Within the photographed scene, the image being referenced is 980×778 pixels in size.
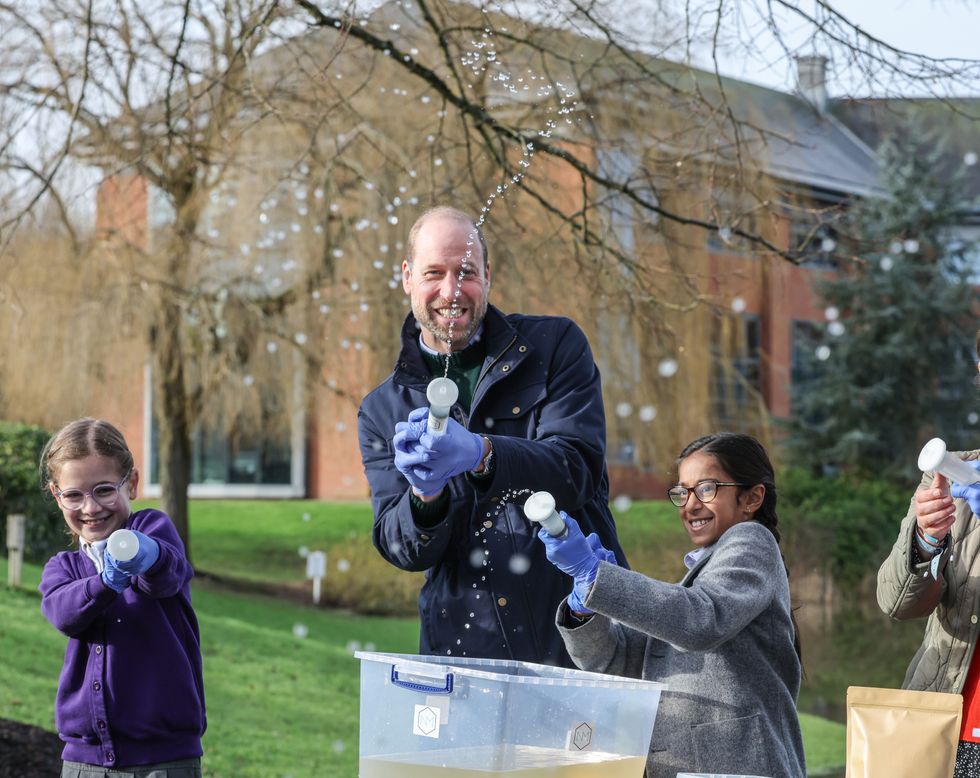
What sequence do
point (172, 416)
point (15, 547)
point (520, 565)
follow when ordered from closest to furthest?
1. point (520, 565)
2. point (15, 547)
3. point (172, 416)

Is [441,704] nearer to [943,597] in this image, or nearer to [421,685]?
[421,685]

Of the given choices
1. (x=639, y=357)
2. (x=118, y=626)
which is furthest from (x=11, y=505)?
(x=118, y=626)

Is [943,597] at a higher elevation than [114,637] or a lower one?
higher

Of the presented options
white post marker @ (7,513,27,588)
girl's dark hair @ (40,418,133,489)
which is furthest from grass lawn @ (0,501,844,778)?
girl's dark hair @ (40,418,133,489)

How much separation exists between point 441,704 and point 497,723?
103 millimetres

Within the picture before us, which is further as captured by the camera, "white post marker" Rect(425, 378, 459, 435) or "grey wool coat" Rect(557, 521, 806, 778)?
"grey wool coat" Rect(557, 521, 806, 778)

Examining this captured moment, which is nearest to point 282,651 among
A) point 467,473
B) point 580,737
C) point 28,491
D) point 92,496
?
point 28,491

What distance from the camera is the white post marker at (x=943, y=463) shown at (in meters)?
2.00

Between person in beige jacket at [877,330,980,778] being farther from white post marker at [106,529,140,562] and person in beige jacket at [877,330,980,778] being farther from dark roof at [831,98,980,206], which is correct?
dark roof at [831,98,980,206]

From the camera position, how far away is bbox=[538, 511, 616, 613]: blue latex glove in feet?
7.18

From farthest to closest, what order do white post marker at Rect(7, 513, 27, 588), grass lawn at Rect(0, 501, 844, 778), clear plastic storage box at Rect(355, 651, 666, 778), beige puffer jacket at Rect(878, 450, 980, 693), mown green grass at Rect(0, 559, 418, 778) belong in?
1. white post marker at Rect(7, 513, 27, 588)
2. grass lawn at Rect(0, 501, 844, 778)
3. mown green grass at Rect(0, 559, 418, 778)
4. beige puffer jacket at Rect(878, 450, 980, 693)
5. clear plastic storage box at Rect(355, 651, 666, 778)

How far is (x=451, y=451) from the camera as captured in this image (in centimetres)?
243

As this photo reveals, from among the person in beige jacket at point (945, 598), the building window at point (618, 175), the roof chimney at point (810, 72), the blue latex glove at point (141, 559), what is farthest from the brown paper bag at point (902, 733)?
the building window at point (618, 175)

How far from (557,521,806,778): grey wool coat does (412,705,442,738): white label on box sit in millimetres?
511
